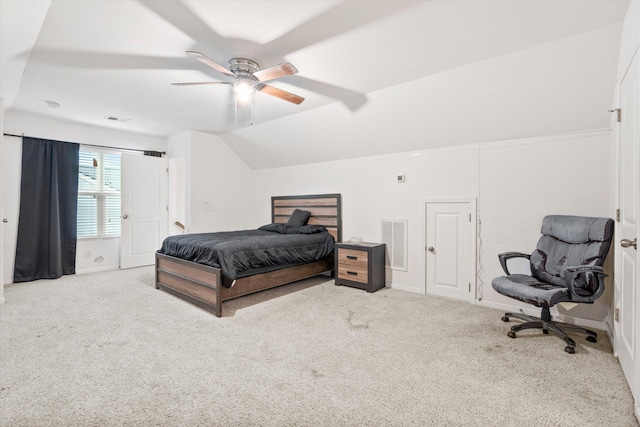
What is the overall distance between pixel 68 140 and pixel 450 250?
6192mm

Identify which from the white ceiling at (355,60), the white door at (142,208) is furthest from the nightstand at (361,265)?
the white door at (142,208)

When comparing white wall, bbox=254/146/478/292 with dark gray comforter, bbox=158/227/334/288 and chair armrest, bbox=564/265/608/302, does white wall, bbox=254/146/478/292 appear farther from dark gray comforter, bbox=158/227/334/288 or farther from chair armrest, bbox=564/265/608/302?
chair armrest, bbox=564/265/608/302

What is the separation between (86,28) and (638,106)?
12.5ft

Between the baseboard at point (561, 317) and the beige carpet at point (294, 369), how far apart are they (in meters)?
0.18

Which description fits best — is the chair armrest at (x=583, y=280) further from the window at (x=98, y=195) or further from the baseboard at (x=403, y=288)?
the window at (x=98, y=195)

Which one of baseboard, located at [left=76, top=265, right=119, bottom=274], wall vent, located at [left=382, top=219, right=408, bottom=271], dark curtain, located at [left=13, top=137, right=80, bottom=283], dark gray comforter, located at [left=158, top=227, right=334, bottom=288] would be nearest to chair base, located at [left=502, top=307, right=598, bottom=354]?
wall vent, located at [left=382, top=219, right=408, bottom=271]

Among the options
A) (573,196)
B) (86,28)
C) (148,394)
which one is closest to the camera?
(148,394)

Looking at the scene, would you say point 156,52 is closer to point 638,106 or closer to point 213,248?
point 213,248

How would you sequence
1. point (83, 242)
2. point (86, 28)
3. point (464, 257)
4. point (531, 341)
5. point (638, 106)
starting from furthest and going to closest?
point (83, 242), point (464, 257), point (531, 341), point (86, 28), point (638, 106)

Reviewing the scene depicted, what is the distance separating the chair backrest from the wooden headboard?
2761 millimetres

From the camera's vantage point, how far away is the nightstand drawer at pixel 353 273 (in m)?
4.25

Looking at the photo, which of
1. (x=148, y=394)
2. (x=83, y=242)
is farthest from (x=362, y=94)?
(x=83, y=242)

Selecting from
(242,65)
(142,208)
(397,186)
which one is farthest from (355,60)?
(142,208)

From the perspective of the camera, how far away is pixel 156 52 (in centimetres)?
275
